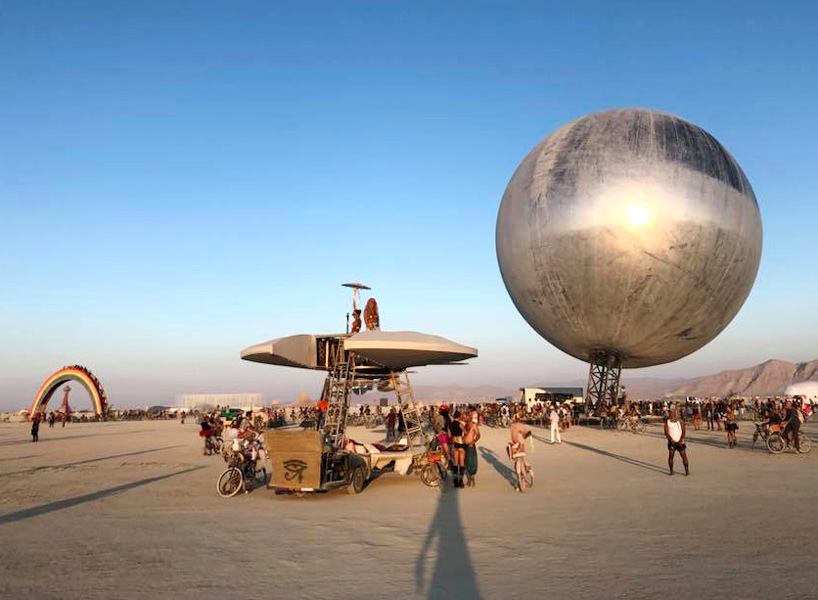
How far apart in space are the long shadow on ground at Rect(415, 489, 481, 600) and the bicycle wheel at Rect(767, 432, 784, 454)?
15.1 meters

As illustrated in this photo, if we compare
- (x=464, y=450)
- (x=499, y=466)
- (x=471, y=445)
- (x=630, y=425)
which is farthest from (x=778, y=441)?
(x=464, y=450)

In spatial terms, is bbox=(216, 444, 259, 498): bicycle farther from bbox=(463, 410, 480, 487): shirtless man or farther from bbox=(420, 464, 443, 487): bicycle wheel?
bbox=(463, 410, 480, 487): shirtless man

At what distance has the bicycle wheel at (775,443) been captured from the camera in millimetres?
19659

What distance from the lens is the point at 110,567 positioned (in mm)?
6781

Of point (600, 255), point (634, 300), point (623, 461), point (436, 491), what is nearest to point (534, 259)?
point (600, 255)

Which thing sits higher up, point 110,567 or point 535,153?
point 535,153

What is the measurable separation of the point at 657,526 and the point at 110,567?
7.33 metres

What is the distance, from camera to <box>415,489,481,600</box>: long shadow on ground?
5.70 metres

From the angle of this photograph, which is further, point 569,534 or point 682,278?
point 682,278

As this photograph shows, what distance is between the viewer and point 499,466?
58.1 feet

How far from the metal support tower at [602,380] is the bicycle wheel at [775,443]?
10.3m

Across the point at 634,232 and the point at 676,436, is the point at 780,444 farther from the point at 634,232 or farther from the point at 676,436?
the point at 634,232

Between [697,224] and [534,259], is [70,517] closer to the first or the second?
[534,259]

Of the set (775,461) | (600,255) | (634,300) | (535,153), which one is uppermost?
(535,153)
